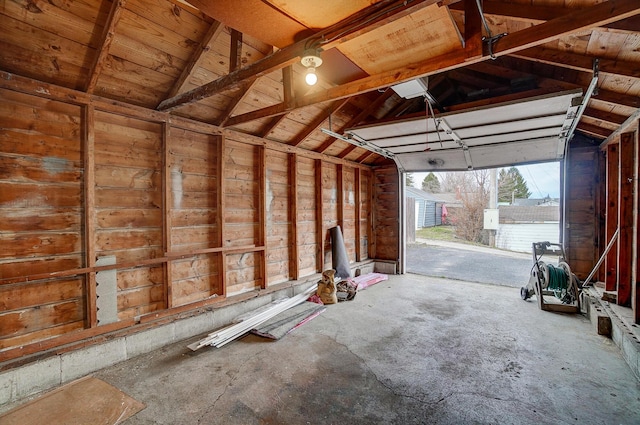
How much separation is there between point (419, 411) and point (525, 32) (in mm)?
2769

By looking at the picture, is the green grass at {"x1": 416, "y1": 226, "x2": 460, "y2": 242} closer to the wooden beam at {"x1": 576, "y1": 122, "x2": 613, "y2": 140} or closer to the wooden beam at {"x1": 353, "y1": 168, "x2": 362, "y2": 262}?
the wooden beam at {"x1": 353, "y1": 168, "x2": 362, "y2": 262}

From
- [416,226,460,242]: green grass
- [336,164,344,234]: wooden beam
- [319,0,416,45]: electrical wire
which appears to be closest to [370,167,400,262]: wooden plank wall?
[336,164,344,234]: wooden beam

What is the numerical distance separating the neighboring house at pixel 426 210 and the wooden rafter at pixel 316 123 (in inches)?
495

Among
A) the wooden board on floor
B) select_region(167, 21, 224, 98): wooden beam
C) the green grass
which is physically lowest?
the wooden board on floor

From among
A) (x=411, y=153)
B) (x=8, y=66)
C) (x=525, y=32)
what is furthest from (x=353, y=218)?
(x=8, y=66)

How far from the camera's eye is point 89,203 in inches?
110

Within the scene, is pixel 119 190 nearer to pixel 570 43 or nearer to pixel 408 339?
pixel 408 339

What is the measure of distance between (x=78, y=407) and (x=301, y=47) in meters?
3.19

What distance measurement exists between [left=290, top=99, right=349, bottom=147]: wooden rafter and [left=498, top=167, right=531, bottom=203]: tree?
21.7 m

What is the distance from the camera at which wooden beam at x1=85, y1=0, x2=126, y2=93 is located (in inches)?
85.0

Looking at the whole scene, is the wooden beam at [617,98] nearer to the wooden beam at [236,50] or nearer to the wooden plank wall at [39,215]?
the wooden beam at [236,50]

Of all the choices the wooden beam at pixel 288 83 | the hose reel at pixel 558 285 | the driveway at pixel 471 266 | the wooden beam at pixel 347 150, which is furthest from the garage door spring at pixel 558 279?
the wooden beam at pixel 288 83

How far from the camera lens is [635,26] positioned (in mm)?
1970

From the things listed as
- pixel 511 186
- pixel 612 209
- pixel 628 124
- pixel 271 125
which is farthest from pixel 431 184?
pixel 271 125
